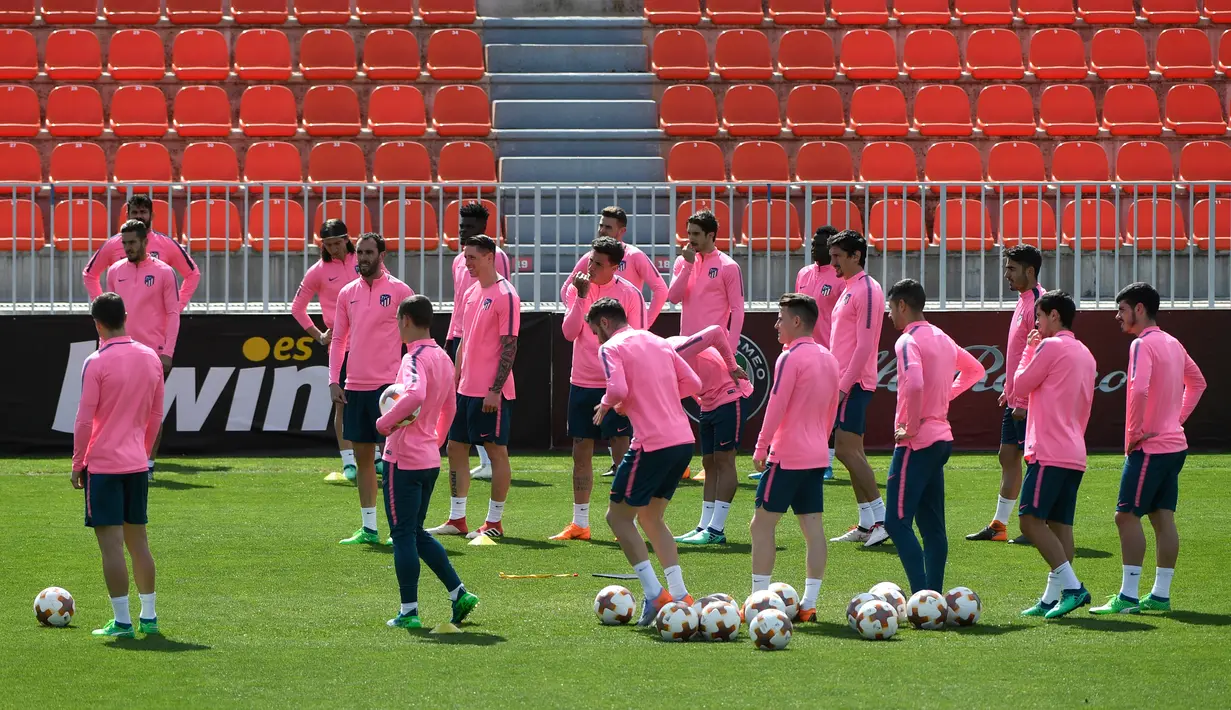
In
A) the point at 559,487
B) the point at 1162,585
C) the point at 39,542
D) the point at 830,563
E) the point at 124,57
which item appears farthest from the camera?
the point at 124,57

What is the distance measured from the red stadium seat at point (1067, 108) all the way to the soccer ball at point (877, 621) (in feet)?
47.8

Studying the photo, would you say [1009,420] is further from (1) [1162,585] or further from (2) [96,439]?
(2) [96,439]

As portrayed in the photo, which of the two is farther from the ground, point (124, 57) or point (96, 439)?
point (124, 57)

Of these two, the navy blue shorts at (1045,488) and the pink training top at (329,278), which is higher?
the pink training top at (329,278)

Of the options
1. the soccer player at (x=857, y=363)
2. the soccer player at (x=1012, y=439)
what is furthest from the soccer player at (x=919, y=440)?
the soccer player at (x=1012, y=439)

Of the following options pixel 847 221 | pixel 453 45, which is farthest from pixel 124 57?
pixel 847 221

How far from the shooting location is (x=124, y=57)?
2073 cm

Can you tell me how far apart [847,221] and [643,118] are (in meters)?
5.57

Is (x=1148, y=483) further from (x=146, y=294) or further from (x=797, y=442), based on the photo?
(x=146, y=294)

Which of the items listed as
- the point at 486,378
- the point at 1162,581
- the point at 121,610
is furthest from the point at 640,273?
the point at 121,610

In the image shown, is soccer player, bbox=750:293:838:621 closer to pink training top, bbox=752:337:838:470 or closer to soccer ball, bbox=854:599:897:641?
pink training top, bbox=752:337:838:470

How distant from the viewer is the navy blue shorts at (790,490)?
25.8ft

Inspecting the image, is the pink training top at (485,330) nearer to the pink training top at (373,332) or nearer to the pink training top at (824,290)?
the pink training top at (373,332)

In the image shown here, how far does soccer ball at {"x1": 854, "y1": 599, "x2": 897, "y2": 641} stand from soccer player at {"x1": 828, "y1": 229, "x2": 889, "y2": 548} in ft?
9.31
